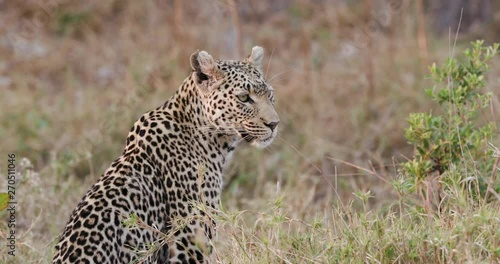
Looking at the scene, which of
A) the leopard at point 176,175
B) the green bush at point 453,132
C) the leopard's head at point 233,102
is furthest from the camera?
the green bush at point 453,132

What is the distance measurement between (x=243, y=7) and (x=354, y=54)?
271 cm

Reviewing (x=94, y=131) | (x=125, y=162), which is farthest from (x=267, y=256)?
(x=94, y=131)

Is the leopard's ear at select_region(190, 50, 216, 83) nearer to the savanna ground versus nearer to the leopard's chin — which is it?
the leopard's chin

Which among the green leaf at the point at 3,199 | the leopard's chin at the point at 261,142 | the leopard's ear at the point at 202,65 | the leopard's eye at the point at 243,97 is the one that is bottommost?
the leopard's chin at the point at 261,142

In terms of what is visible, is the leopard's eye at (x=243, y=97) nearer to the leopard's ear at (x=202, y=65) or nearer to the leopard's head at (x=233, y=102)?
the leopard's head at (x=233, y=102)

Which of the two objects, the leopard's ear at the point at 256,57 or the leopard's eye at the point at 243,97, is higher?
the leopard's ear at the point at 256,57

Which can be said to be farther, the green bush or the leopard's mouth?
the green bush

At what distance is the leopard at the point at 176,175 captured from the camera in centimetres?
497

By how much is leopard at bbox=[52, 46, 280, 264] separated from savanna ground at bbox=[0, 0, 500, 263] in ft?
0.95

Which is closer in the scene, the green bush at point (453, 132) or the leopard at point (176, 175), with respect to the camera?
the leopard at point (176, 175)

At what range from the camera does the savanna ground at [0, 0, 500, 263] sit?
5.03 metres

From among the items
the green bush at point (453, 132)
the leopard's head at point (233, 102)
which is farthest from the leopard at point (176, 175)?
the green bush at point (453, 132)

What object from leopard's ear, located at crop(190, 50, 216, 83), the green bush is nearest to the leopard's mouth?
leopard's ear, located at crop(190, 50, 216, 83)

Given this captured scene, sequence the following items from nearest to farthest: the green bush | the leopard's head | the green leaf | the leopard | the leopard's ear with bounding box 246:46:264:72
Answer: the leopard, the green leaf, the leopard's head, the green bush, the leopard's ear with bounding box 246:46:264:72
